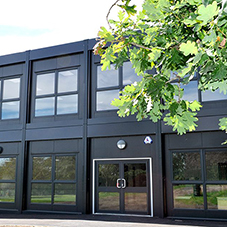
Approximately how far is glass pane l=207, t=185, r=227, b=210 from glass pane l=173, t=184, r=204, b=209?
22 centimetres

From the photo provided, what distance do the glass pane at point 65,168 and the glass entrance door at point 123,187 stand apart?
87 centimetres

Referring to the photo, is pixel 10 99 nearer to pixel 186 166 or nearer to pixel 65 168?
pixel 65 168

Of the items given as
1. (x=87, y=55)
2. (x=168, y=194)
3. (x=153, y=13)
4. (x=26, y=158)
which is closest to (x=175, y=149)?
(x=168, y=194)

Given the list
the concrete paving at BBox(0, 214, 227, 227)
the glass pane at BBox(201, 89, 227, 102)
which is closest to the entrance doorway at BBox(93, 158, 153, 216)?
the concrete paving at BBox(0, 214, 227, 227)

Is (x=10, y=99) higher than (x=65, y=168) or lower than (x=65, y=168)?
higher

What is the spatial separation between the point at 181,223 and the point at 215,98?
368 cm

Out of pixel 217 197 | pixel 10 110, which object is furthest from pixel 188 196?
pixel 10 110

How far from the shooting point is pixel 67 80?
1120 centimetres

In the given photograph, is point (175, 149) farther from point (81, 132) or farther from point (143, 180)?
point (81, 132)

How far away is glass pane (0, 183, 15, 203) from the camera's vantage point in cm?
1124

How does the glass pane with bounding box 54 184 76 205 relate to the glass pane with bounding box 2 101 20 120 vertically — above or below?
below

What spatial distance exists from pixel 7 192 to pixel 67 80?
4670 millimetres

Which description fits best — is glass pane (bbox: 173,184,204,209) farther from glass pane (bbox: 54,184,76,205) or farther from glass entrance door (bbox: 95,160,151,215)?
Result: glass pane (bbox: 54,184,76,205)

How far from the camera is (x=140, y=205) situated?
9.57 m
